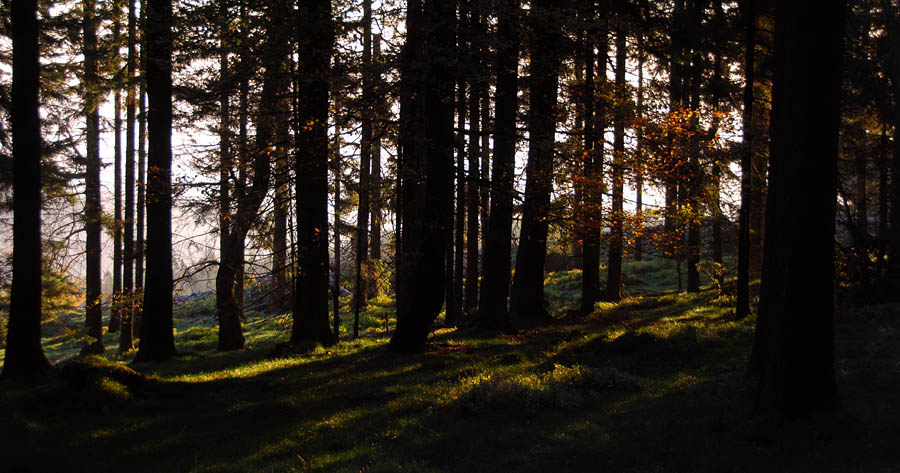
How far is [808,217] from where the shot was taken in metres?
6.29

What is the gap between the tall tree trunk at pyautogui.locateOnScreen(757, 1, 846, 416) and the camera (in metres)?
6.29

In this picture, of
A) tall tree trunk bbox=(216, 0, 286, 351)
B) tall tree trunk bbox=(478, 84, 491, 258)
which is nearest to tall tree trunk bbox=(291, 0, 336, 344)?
tall tree trunk bbox=(216, 0, 286, 351)

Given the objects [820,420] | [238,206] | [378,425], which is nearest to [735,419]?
[820,420]

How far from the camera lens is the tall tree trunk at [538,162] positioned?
12703 mm

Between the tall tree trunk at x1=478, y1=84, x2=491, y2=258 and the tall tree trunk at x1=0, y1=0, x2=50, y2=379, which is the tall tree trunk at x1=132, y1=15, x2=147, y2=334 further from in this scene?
the tall tree trunk at x1=478, y1=84, x2=491, y2=258

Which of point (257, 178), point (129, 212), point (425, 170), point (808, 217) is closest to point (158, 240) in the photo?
point (257, 178)

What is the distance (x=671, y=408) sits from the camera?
7.52 meters

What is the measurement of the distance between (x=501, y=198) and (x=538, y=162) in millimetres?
1193

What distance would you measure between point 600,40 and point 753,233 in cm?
895

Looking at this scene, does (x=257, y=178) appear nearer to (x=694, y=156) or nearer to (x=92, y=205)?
(x=694, y=156)

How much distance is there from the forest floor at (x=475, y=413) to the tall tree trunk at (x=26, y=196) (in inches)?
45.8

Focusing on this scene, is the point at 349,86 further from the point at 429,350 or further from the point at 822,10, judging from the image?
the point at 822,10

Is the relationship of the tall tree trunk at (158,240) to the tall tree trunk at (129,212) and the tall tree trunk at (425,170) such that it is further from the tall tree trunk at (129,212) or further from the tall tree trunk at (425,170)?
the tall tree trunk at (425,170)

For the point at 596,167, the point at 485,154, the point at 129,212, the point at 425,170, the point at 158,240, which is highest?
the point at 485,154
